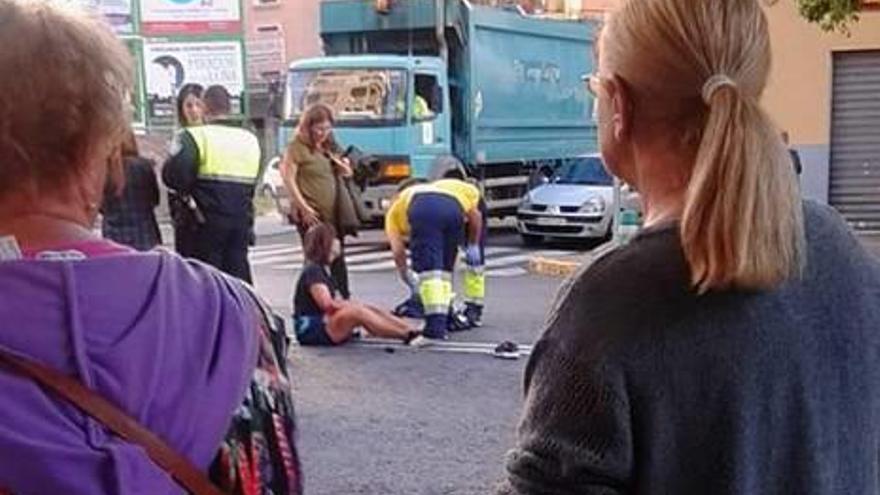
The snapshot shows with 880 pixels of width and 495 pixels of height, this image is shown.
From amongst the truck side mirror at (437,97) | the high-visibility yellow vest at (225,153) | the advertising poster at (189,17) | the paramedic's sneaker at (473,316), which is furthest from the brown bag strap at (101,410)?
the advertising poster at (189,17)

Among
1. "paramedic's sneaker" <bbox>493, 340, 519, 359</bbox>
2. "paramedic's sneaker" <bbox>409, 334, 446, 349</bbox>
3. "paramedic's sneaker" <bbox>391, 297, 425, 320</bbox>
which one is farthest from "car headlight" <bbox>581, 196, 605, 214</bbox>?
"paramedic's sneaker" <bbox>493, 340, 519, 359</bbox>

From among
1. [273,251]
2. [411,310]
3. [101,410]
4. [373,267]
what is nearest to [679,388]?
[101,410]

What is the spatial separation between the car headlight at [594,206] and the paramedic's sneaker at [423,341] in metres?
8.62

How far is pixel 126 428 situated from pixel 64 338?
14 cm

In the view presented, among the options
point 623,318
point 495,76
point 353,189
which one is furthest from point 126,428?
point 495,76

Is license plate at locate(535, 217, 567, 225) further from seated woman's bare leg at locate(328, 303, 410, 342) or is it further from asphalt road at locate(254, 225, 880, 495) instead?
seated woman's bare leg at locate(328, 303, 410, 342)

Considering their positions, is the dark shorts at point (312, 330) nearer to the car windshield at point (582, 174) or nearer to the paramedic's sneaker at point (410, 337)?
the paramedic's sneaker at point (410, 337)

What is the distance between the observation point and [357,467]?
6199 millimetres

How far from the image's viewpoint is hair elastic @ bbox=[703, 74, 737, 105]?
5.65 ft

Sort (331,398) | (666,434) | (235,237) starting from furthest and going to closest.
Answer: (235,237) → (331,398) → (666,434)

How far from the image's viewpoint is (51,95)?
1.71m

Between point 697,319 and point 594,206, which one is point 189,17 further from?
point 697,319

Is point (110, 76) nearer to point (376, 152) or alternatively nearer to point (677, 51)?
point (677, 51)

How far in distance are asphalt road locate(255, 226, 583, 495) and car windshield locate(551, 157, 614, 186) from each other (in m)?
7.72
